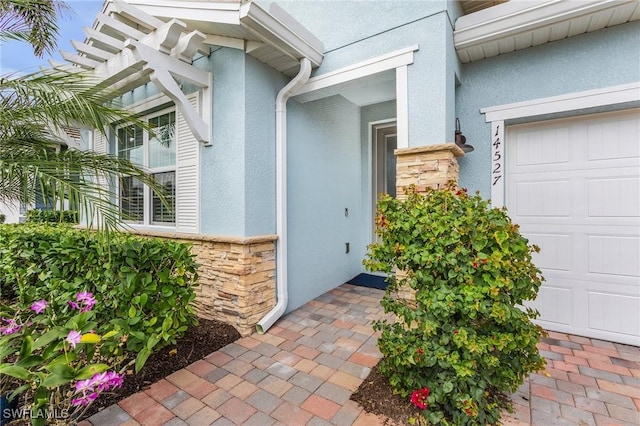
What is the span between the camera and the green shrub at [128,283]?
2.62 metres

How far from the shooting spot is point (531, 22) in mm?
3193

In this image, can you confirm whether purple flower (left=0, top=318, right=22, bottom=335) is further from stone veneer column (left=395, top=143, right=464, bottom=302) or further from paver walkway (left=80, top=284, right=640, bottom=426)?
stone veneer column (left=395, top=143, right=464, bottom=302)

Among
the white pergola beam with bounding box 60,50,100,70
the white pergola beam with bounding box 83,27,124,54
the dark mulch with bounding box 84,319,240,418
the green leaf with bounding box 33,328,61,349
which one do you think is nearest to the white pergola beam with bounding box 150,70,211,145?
the white pergola beam with bounding box 83,27,124,54

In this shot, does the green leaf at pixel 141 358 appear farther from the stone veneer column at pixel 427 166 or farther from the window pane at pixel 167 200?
the stone veneer column at pixel 427 166

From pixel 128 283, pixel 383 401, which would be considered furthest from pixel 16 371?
pixel 383 401

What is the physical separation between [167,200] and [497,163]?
4.87 m

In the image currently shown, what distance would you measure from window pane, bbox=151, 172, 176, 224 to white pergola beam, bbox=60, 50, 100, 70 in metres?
1.70

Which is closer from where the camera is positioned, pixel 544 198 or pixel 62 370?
pixel 62 370

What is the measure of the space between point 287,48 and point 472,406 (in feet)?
13.2

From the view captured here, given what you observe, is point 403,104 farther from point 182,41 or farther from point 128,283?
point 128,283

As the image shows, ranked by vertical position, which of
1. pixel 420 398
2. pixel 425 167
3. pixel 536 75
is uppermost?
pixel 536 75

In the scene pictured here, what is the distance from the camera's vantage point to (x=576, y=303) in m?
3.59

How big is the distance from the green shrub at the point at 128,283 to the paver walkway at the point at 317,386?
44 cm

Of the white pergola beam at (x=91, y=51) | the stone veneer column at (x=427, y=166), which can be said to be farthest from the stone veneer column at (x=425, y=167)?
the white pergola beam at (x=91, y=51)
